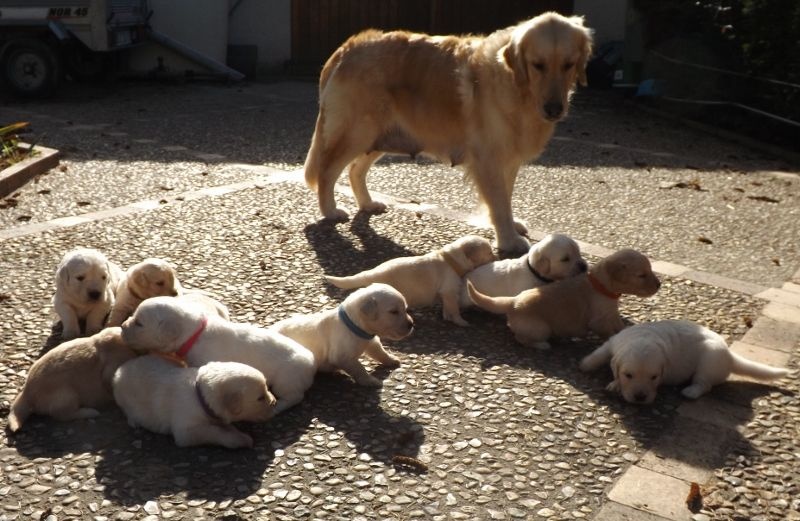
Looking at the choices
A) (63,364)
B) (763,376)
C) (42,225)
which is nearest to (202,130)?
(42,225)

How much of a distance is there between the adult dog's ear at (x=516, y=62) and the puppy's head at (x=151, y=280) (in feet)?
9.71

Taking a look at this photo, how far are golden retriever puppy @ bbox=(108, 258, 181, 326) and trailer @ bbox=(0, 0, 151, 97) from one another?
388 inches

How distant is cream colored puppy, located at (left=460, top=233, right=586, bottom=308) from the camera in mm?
4840

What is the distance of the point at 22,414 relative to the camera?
3.62m

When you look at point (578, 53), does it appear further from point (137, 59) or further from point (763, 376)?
point (137, 59)

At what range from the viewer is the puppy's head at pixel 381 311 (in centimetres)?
399

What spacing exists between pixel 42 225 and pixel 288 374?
365cm

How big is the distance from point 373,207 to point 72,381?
12.7 ft

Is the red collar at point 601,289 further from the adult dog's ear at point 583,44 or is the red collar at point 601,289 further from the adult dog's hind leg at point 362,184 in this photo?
the adult dog's hind leg at point 362,184

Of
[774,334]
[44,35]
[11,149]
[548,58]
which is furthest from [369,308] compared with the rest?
[44,35]

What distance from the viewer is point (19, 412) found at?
143 inches

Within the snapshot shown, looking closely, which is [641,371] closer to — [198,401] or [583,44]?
[198,401]

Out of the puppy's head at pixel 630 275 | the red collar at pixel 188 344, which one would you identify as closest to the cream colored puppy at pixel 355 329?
the red collar at pixel 188 344

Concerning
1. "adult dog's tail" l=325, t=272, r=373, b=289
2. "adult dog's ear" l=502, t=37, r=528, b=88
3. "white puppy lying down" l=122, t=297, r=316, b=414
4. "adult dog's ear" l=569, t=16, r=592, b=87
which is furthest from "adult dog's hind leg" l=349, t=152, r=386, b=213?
"white puppy lying down" l=122, t=297, r=316, b=414
